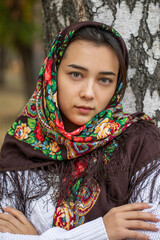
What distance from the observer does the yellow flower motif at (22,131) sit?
2.50 m

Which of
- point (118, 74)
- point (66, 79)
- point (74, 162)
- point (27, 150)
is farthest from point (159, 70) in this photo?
point (27, 150)

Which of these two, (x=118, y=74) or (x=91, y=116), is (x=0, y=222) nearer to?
(x=91, y=116)

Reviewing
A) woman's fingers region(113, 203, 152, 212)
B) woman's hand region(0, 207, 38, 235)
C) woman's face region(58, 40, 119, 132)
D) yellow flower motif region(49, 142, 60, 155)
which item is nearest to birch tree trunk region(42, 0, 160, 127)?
woman's face region(58, 40, 119, 132)

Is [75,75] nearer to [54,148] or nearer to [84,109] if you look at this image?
[84,109]

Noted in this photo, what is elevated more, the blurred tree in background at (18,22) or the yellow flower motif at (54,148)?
the blurred tree in background at (18,22)

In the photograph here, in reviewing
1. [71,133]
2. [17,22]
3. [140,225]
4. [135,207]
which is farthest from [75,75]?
[17,22]

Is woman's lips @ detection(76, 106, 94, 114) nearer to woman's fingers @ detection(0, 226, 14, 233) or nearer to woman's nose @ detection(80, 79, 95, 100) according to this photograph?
woman's nose @ detection(80, 79, 95, 100)

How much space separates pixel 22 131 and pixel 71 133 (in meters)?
0.45

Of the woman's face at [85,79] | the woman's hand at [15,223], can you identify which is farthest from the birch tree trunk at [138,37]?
the woman's hand at [15,223]

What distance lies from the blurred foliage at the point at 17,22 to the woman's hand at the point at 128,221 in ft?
27.8

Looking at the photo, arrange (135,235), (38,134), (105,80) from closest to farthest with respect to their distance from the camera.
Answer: (135,235) → (105,80) → (38,134)

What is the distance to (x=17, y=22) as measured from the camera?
10039 millimetres

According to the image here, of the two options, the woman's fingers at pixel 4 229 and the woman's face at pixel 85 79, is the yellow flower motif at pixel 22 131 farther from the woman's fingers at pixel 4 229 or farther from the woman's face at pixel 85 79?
the woman's fingers at pixel 4 229

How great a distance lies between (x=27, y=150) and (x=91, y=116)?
0.51m
